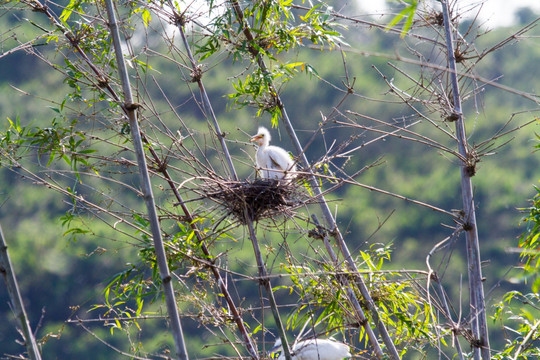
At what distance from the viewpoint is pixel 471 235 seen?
11.1 ft

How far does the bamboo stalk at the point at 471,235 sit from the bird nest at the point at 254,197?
812 millimetres

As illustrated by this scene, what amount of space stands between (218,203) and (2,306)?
9348mm

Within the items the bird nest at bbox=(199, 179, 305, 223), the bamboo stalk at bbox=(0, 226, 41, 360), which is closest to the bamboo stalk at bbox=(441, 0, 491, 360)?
the bird nest at bbox=(199, 179, 305, 223)

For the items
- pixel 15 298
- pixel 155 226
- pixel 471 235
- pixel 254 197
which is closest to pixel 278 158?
pixel 254 197

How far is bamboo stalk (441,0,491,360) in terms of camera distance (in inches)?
128

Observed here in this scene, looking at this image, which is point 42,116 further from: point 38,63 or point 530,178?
point 530,178

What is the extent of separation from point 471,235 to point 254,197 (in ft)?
3.52

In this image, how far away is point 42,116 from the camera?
1451 centimetres

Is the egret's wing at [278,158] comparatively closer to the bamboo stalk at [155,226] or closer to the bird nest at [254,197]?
the bird nest at [254,197]

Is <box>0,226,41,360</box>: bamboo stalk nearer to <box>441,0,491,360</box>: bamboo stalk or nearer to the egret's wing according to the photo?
<box>441,0,491,360</box>: bamboo stalk

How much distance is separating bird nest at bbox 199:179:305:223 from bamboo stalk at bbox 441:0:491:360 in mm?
812

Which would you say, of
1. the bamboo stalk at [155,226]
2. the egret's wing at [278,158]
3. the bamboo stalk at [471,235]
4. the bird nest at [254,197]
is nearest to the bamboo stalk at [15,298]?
the bamboo stalk at [155,226]

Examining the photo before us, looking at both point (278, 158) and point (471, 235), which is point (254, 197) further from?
point (278, 158)

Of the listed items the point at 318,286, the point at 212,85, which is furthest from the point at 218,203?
the point at 212,85
